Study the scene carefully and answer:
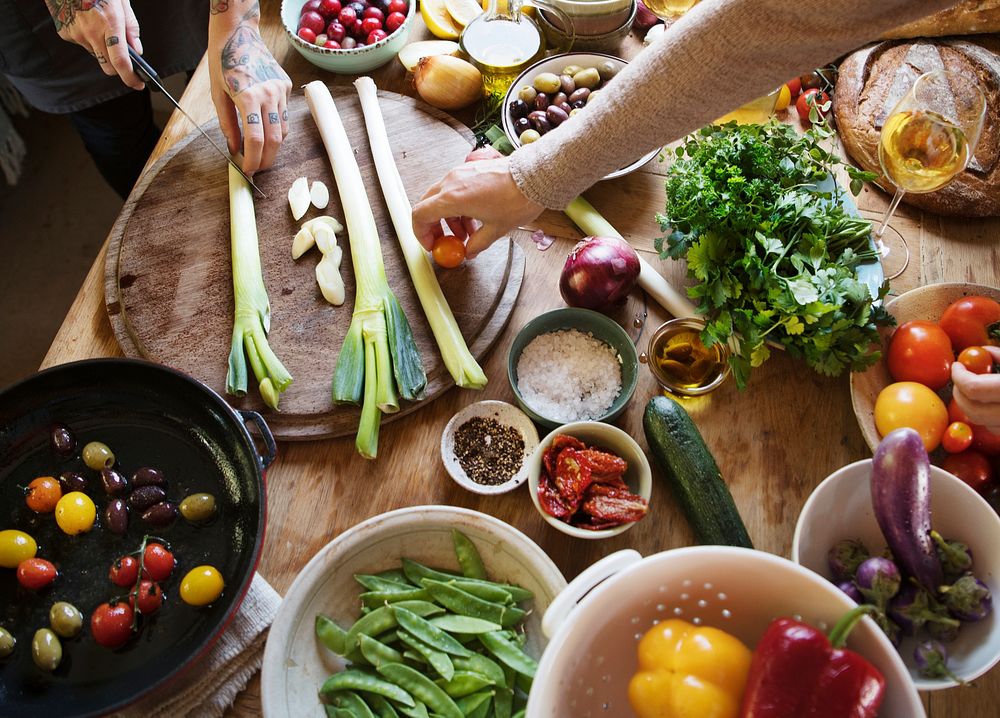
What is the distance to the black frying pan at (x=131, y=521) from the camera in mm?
1130

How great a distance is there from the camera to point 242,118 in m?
1.65

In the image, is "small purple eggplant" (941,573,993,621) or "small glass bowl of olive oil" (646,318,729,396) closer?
"small purple eggplant" (941,573,993,621)

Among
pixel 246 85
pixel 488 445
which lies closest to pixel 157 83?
pixel 246 85

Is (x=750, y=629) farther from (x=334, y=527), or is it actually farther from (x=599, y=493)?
(x=334, y=527)

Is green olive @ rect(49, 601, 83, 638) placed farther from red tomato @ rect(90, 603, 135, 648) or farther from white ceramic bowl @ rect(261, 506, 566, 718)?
white ceramic bowl @ rect(261, 506, 566, 718)

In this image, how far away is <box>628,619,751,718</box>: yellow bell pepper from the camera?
2.66ft

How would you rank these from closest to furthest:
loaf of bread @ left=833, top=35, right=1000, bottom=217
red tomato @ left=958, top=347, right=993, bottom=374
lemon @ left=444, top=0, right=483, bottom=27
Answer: red tomato @ left=958, top=347, right=993, bottom=374
loaf of bread @ left=833, top=35, right=1000, bottom=217
lemon @ left=444, top=0, right=483, bottom=27

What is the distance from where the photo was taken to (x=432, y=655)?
1109mm

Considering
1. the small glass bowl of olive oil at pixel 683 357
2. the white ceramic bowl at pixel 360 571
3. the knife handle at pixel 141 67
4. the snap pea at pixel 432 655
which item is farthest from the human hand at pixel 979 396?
the knife handle at pixel 141 67

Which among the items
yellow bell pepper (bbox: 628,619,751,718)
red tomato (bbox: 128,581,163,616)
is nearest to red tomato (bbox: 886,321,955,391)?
yellow bell pepper (bbox: 628,619,751,718)

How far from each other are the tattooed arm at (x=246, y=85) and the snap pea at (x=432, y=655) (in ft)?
3.74

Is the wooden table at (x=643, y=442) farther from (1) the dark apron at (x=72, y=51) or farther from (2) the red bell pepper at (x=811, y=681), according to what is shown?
(1) the dark apron at (x=72, y=51)

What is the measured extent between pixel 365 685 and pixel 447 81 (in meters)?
1.38

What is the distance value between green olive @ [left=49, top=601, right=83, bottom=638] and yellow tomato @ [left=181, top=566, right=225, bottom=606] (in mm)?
174
